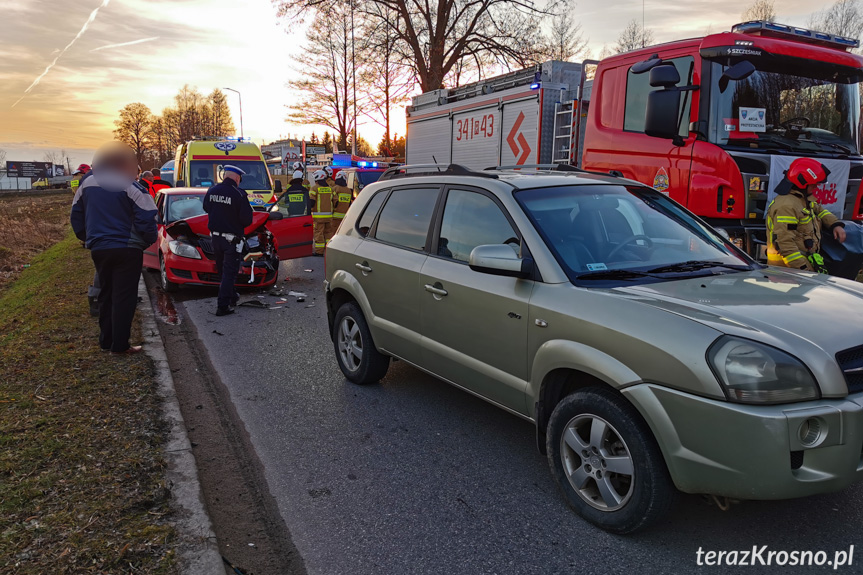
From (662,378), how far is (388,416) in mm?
2467

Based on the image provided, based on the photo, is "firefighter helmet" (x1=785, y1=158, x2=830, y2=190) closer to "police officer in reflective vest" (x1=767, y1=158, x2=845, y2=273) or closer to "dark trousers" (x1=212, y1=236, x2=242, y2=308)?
"police officer in reflective vest" (x1=767, y1=158, x2=845, y2=273)


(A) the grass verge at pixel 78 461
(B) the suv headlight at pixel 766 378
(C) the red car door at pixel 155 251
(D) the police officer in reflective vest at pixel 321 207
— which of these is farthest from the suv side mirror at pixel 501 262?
(D) the police officer in reflective vest at pixel 321 207

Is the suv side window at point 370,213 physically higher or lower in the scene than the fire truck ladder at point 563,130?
lower

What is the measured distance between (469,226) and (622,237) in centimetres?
97

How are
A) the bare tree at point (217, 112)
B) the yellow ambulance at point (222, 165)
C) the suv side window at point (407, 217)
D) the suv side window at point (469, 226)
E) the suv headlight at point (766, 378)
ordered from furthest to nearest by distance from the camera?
the bare tree at point (217, 112) < the yellow ambulance at point (222, 165) < the suv side window at point (407, 217) < the suv side window at point (469, 226) < the suv headlight at point (766, 378)

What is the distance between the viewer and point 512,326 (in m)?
3.55

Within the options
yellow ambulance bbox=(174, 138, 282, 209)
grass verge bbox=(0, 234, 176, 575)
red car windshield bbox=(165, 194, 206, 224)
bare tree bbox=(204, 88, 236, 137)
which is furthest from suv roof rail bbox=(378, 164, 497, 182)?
bare tree bbox=(204, 88, 236, 137)

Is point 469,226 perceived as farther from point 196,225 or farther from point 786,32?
point 196,225

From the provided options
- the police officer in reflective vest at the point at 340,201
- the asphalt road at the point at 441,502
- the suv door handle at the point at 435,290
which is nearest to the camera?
the asphalt road at the point at 441,502

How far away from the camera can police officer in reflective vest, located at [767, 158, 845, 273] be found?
17.9ft

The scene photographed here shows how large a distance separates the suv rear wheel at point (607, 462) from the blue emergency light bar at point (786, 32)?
525cm

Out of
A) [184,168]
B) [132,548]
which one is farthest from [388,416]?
[184,168]

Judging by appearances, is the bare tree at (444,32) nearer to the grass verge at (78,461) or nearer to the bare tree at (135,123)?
the grass verge at (78,461)

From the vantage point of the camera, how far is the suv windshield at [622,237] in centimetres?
352
